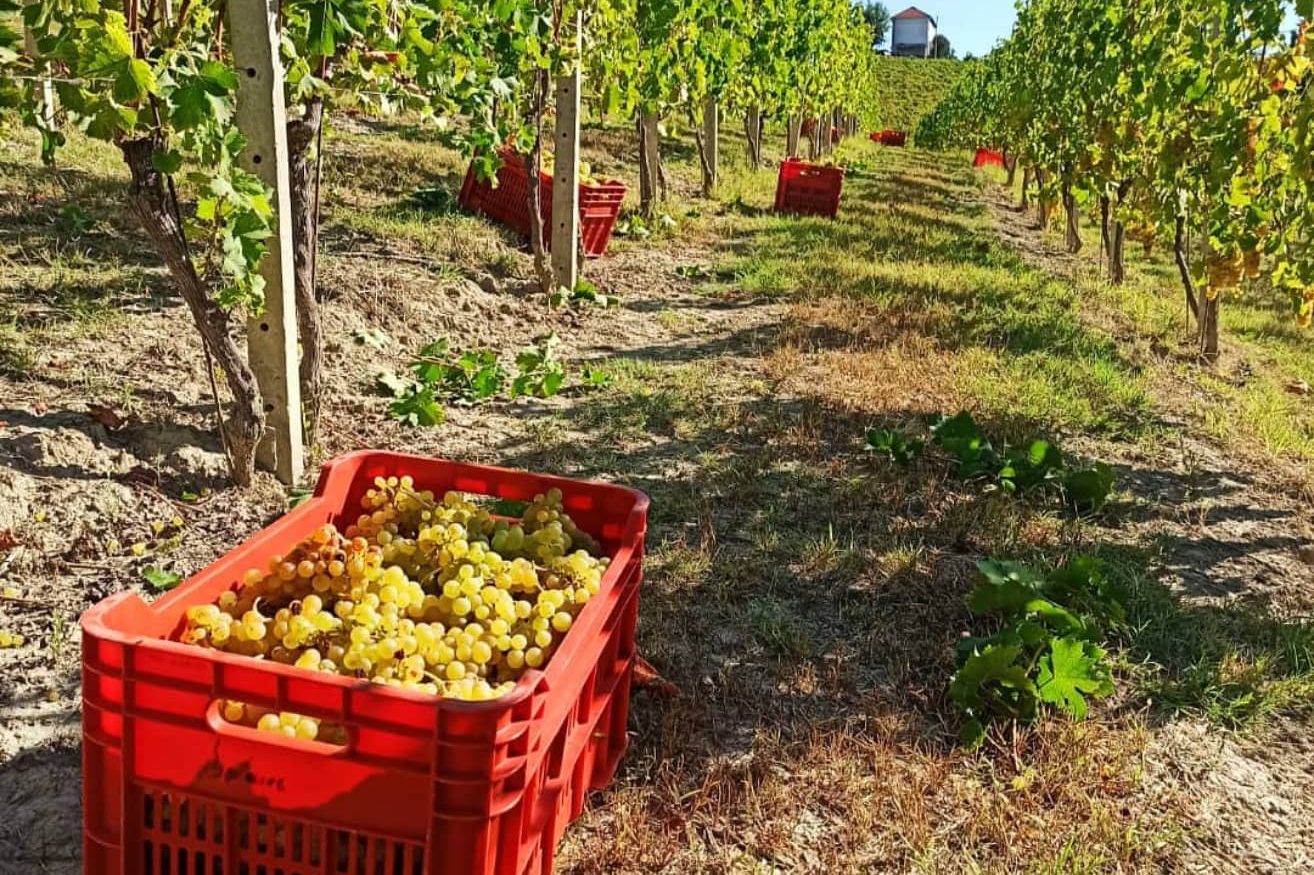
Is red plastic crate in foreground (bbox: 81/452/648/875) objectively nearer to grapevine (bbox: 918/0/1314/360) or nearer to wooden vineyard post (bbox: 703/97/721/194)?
A: grapevine (bbox: 918/0/1314/360)

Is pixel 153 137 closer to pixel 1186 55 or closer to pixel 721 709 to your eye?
pixel 721 709

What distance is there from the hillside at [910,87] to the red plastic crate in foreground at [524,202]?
159ft

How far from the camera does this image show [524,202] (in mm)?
7957

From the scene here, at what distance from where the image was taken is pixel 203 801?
150 cm

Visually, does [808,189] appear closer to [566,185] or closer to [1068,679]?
[566,185]

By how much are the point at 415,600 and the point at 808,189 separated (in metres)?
11.5

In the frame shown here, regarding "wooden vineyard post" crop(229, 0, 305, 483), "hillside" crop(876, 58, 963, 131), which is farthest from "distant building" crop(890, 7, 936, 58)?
"wooden vineyard post" crop(229, 0, 305, 483)

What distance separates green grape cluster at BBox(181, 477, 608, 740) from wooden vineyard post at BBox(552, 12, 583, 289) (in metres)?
4.90

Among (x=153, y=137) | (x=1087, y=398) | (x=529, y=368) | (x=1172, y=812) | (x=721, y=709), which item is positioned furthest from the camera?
(x=1087, y=398)

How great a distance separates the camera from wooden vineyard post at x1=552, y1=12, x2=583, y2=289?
6832 mm

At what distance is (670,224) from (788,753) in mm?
8361

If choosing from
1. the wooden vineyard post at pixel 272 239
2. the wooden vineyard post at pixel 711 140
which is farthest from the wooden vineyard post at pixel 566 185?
the wooden vineyard post at pixel 711 140

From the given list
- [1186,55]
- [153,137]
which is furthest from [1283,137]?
[153,137]

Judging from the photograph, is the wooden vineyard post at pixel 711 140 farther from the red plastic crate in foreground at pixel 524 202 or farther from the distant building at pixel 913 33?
the distant building at pixel 913 33
